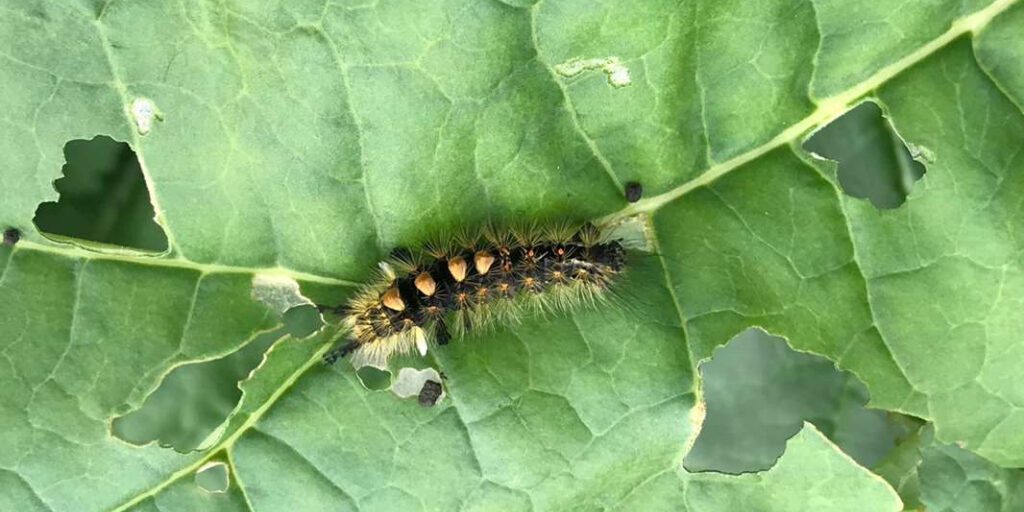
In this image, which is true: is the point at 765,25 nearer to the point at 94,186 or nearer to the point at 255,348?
the point at 255,348

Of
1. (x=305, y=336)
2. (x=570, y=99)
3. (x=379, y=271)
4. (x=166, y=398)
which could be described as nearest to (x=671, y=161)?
(x=570, y=99)

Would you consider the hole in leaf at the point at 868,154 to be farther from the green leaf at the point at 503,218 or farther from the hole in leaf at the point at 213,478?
the hole in leaf at the point at 213,478

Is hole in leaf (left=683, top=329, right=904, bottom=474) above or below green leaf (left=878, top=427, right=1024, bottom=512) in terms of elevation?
above

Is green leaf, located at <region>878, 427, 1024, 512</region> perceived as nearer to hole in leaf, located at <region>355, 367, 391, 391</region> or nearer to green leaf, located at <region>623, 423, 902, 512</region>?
green leaf, located at <region>623, 423, 902, 512</region>

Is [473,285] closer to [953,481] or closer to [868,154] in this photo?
[868,154]

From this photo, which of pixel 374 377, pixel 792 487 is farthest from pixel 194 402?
pixel 792 487

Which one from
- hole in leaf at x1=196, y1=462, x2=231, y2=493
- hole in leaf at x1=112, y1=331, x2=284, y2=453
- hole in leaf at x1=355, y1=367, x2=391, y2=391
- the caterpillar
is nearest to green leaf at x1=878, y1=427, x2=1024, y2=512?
the caterpillar

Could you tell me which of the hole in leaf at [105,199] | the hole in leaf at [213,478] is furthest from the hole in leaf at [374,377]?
the hole in leaf at [105,199]
